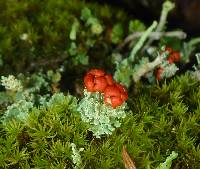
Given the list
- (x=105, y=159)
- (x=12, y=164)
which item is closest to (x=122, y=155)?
(x=105, y=159)

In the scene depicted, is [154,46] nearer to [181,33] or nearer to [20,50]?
[181,33]

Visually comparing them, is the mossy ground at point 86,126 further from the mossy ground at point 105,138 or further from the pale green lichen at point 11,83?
the pale green lichen at point 11,83

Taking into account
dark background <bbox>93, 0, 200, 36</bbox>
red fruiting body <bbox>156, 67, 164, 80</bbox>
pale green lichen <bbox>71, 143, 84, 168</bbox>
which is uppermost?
dark background <bbox>93, 0, 200, 36</bbox>

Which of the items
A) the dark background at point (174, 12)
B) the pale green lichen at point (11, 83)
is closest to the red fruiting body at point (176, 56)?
the dark background at point (174, 12)

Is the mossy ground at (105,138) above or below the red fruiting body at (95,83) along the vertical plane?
below

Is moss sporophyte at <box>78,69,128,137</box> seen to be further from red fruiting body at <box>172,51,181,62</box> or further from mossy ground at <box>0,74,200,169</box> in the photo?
red fruiting body at <box>172,51,181,62</box>

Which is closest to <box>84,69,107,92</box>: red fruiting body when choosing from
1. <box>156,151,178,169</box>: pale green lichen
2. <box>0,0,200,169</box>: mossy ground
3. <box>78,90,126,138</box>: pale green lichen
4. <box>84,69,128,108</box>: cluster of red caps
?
<box>84,69,128,108</box>: cluster of red caps

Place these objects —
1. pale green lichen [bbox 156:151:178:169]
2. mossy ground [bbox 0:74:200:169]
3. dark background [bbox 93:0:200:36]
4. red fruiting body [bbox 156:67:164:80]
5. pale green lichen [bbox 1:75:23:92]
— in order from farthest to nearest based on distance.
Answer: dark background [bbox 93:0:200:36], red fruiting body [bbox 156:67:164:80], pale green lichen [bbox 1:75:23:92], mossy ground [bbox 0:74:200:169], pale green lichen [bbox 156:151:178:169]

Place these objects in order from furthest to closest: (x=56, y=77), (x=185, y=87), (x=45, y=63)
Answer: (x=45, y=63)
(x=56, y=77)
(x=185, y=87)
